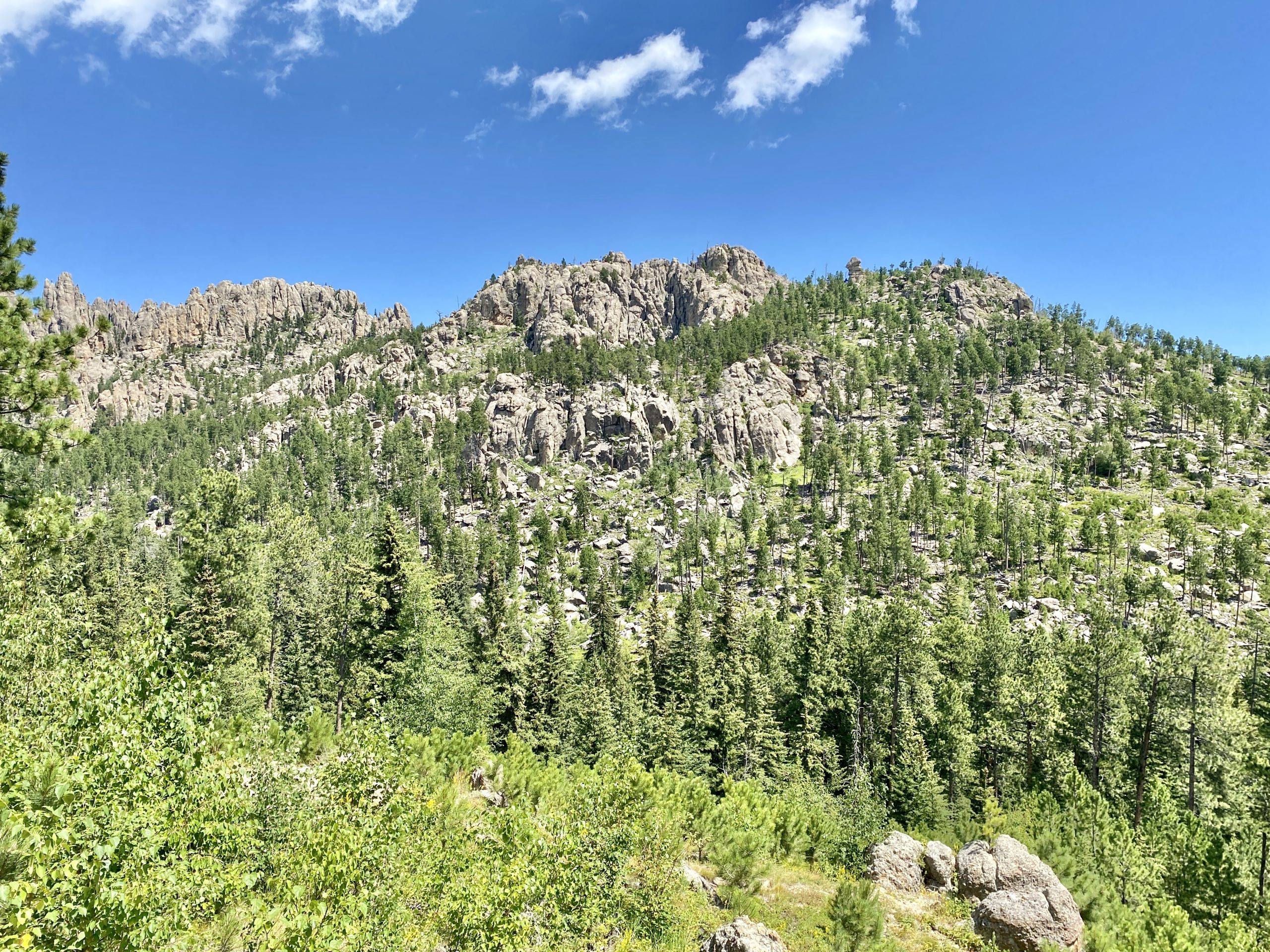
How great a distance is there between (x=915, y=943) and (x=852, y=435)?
150495mm

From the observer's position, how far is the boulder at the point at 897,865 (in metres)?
23.2

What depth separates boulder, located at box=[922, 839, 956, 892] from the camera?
23.4 meters

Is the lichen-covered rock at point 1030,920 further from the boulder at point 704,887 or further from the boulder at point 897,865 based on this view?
the boulder at point 704,887

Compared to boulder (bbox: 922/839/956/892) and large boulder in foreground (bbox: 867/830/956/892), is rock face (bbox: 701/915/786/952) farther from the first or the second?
boulder (bbox: 922/839/956/892)

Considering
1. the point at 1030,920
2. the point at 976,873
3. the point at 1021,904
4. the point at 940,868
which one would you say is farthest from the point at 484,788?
the point at 1030,920

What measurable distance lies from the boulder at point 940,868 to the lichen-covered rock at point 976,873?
732 millimetres

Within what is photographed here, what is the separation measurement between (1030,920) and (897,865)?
6.40 metres

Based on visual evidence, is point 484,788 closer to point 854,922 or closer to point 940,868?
point 854,922

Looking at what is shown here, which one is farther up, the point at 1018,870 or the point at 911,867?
the point at 1018,870

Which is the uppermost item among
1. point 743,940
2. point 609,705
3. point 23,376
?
point 23,376

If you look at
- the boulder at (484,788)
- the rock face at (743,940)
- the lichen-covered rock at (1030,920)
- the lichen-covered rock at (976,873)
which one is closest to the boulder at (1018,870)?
the lichen-covered rock at (976,873)

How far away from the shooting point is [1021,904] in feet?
60.1

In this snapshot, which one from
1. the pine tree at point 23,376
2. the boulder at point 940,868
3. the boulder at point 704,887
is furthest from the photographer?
the boulder at point 940,868

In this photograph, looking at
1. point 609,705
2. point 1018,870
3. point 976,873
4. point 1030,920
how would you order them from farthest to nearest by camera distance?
point 609,705
point 976,873
point 1018,870
point 1030,920
